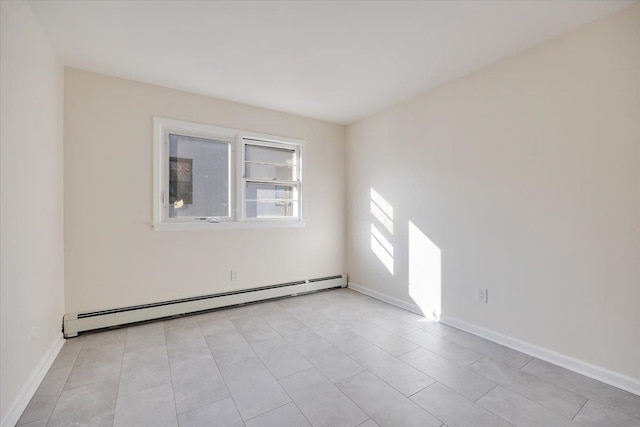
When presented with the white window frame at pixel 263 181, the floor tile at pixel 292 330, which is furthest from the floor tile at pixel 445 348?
the white window frame at pixel 263 181

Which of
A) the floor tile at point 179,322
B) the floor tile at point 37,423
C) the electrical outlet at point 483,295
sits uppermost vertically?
the electrical outlet at point 483,295

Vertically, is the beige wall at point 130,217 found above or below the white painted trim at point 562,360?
above

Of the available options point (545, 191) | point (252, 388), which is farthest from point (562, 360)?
point (252, 388)

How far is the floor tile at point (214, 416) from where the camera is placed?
5.10 ft

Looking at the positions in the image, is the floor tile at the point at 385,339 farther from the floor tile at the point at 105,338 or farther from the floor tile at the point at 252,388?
the floor tile at the point at 105,338

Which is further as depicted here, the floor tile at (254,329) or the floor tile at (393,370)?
the floor tile at (254,329)

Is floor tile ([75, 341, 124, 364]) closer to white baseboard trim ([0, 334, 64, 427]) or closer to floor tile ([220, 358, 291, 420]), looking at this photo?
white baseboard trim ([0, 334, 64, 427])

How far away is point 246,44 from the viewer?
2.30 m

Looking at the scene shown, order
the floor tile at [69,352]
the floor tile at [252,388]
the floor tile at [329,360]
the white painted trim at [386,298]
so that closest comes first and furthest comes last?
the floor tile at [252,388]
the floor tile at [329,360]
the floor tile at [69,352]
the white painted trim at [386,298]

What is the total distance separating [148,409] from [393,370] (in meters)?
1.58

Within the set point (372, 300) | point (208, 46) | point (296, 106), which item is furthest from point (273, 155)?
point (372, 300)

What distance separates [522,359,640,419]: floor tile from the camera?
1713 mm

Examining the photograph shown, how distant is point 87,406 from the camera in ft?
5.58

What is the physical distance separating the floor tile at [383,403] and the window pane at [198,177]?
7.88ft
